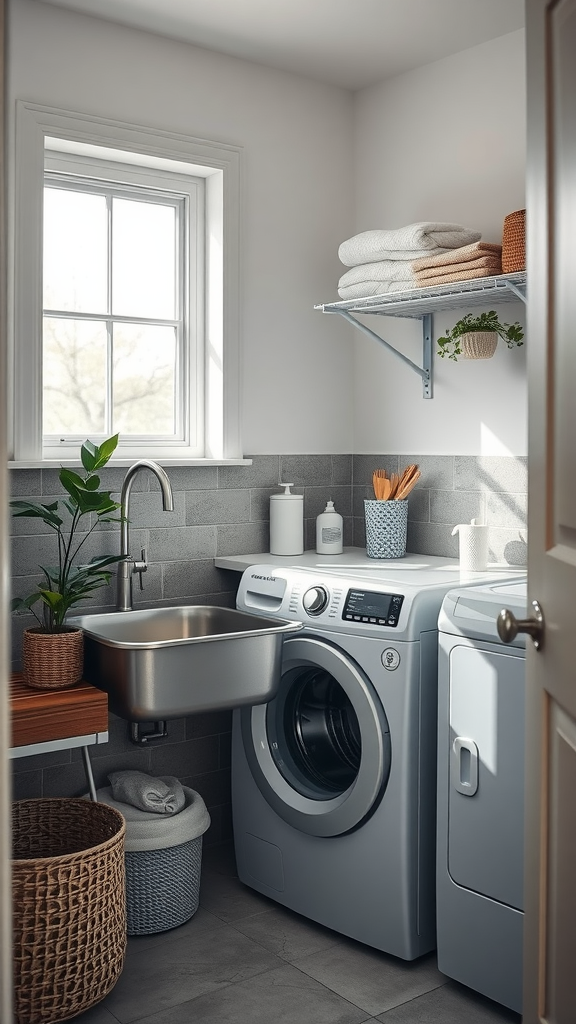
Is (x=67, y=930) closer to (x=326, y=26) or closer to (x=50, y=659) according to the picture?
(x=50, y=659)

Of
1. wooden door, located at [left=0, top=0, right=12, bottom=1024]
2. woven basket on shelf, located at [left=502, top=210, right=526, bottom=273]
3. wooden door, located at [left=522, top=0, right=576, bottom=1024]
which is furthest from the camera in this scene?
woven basket on shelf, located at [left=502, top=210, right=526, bottom=273]

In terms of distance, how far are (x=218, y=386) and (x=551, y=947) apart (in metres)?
2.09

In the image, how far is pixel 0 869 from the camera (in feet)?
2.80

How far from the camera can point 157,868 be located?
2555mm

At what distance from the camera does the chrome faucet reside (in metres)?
2.59

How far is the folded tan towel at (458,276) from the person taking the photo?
2.54 metres

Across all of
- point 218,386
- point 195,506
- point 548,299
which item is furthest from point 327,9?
point 548,299

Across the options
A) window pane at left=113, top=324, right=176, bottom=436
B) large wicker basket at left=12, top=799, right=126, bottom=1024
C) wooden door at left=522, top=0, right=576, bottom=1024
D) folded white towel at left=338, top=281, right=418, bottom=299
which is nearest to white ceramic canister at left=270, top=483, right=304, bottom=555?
window pane at left=113, top=324, right=176, bottom=436

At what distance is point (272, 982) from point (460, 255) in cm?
194

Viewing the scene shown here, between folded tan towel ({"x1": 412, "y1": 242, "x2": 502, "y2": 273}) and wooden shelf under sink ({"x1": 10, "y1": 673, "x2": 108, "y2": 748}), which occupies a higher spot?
folded tan towel ({"x1": 412, "y1": 242, "x2": 502, "y2": 273})

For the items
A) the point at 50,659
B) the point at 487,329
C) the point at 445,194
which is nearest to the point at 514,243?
the point at 487,329

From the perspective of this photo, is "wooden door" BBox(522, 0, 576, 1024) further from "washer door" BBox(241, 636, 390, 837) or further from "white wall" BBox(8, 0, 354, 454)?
"white wall" BBox(8, 0, 354, 454)

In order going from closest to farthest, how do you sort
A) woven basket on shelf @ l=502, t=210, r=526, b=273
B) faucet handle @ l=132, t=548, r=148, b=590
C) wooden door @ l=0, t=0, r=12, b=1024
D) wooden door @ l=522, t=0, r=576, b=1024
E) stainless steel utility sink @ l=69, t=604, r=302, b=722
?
1. wooden door @ l=0, t=0, r=12, b=1024
2. wooden door @ l=522, t=0, r=576, b=1024
3. stainless steel utility sink @ l=69, t=604, r=302, b=722
4. woven basket on shelf @ l=502, t=210, r=526, b=273
5. faucet handle @ l=132, t=548, r=148, b=590

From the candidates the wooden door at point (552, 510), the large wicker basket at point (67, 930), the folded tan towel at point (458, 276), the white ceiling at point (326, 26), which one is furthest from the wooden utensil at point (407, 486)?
the wooden door at point (552, 510)
